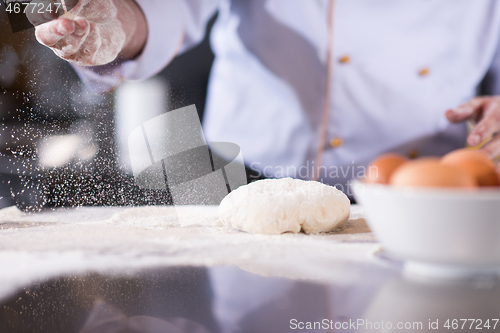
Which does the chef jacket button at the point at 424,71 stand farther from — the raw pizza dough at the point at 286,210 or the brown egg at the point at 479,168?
the brown egg at the point at 479,168

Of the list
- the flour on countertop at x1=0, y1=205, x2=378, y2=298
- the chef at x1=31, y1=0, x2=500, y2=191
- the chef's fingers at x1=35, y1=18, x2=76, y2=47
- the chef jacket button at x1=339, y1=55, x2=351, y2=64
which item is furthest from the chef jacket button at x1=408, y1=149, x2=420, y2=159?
the chef's fingers at x1=35, y1=18, x2=76, y2=47

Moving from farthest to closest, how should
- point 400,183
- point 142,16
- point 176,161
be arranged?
point 176,161
point 142,16
point 400,183

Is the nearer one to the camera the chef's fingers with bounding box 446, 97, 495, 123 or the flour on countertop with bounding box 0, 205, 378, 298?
the flour on countertop with bounding box 0, 205, 378, 298

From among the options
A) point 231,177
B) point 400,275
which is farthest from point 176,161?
point 400,275

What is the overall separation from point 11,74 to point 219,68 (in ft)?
2.46

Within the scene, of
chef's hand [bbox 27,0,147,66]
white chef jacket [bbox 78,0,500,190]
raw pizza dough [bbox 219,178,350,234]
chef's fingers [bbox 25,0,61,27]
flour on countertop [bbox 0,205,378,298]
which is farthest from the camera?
white chef jacket [bbox 78,0,500,190]

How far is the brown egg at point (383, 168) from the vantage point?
40 centimetres

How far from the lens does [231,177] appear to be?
146cm

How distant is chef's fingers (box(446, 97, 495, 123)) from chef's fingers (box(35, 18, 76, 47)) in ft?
3.46

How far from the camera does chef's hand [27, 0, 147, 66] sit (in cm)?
84

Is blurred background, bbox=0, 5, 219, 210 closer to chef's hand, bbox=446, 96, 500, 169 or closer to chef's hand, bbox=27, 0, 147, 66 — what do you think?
chef's hand, bbox=27, 0, 147, 66

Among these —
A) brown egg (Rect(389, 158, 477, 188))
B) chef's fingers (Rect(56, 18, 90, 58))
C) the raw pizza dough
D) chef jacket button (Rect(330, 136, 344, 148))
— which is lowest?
chef jacket button (Rect(330, 136, 344, 148))

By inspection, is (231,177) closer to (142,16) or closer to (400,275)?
(142,16)

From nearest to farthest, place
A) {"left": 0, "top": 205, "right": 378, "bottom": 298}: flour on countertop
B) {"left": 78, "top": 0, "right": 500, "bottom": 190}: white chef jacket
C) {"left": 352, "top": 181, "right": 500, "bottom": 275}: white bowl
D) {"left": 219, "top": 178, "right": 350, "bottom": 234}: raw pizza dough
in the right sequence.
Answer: {"left": 352, "top": 181, "right": 500, "bottom": 275}: white bowl, {"left": 0, "top": 205, "right": 378, "bottom": 298}: flour on countertop, {"left": 219, "top": 178, "right": 350, "bottom": 234}: raw pizza dough, {"left": 78, "top": 0, "right": 500, "bottom": 190}: white chef jacket
